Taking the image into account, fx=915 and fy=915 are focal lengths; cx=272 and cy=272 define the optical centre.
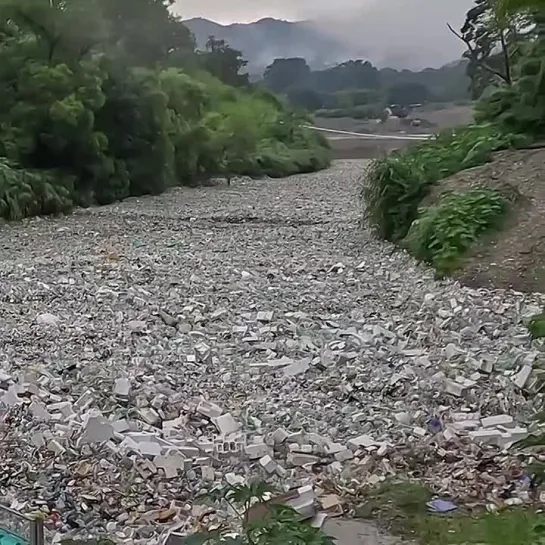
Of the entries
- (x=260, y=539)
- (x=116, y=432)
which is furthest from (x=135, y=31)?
(x=260, y=539)

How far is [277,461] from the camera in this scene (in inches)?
123

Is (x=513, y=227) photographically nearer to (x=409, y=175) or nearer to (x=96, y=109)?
(x=409, y=175)

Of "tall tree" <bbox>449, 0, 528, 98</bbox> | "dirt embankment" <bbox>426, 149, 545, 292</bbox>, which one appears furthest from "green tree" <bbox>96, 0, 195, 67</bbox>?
"dirt embankment" <bbox>426, 149, 545, 292</bbox>

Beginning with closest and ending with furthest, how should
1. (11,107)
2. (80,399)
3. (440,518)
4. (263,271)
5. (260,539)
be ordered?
(260,539) < (440,518) < (80,399) < (263,271) < (11,107)

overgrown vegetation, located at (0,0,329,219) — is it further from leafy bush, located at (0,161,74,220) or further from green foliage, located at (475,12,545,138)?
green foliage, located at (475,12,545,138)

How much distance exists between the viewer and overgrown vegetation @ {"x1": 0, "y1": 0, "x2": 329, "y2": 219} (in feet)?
41.3

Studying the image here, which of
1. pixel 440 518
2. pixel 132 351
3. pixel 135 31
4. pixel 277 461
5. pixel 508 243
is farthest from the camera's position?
pixel 135 31

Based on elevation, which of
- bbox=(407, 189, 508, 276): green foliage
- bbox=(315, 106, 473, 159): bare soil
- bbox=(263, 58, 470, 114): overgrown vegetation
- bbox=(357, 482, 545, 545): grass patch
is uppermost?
bbox=(263, 58, 470, 114): overgrown vegetation

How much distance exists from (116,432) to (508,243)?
3569 mm

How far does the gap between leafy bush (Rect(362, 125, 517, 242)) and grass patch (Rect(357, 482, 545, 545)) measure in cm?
515

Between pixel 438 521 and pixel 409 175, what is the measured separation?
5.70m

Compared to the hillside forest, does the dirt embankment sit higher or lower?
lower

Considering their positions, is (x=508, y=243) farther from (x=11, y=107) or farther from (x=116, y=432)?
(x=11, y=107)

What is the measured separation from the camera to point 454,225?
253 inches
